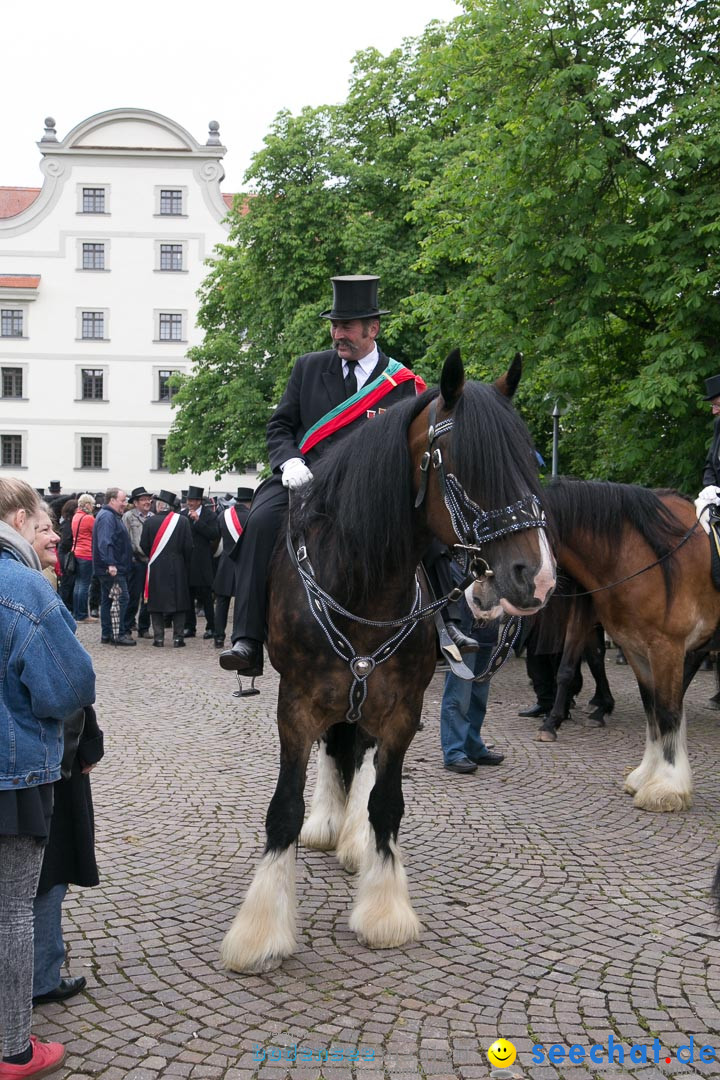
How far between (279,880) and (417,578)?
1.41 meters

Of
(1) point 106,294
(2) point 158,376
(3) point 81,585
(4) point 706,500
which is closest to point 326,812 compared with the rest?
(4) point 706,500

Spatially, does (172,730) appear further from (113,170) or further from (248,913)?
(113,170)

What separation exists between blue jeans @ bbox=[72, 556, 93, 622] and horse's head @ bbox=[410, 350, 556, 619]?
12885 mm

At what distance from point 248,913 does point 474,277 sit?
11743 mm

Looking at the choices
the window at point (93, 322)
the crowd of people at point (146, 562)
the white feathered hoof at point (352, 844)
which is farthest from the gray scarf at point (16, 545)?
the window at point (93, 322)

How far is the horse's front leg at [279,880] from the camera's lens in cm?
382

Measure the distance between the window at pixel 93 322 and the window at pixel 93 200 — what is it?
16.1 ft

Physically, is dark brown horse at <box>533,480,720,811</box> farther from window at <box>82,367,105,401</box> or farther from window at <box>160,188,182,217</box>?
window at <box>160,188,182,217</box>

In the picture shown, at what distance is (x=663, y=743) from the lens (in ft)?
21.0

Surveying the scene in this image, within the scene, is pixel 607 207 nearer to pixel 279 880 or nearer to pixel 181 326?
pixel 279 880

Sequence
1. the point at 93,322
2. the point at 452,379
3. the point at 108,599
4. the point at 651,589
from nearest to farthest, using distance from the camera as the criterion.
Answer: the point at 452,379 < the point at 651,589 < the point at 108,599 < the point at 93,322

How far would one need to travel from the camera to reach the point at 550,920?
4402 millimetres

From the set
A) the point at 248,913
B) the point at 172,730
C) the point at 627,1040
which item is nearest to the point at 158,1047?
the point at 248,913

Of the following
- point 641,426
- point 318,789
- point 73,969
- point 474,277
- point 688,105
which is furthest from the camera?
point 474,277
